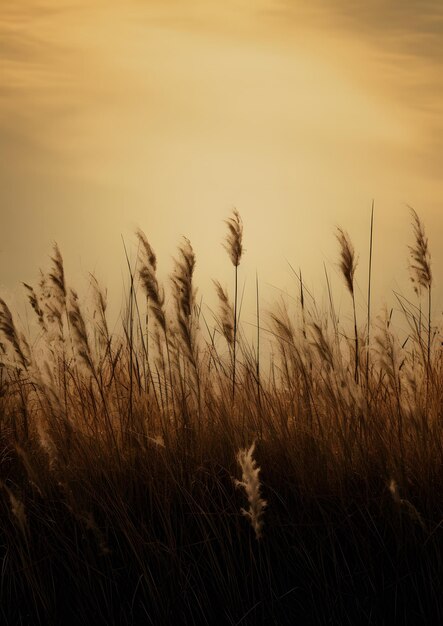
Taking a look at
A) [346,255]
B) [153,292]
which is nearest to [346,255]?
[346,255]

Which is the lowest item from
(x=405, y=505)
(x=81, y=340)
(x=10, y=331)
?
(x=405, y=505)

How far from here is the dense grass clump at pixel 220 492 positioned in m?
3.41

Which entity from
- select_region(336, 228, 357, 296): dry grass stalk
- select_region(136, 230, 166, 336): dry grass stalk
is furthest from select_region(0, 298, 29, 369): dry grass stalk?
select_region(336, 228, 357, 296): dry grass stalk

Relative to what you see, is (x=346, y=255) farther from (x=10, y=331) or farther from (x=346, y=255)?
A: (x=10, y=331)

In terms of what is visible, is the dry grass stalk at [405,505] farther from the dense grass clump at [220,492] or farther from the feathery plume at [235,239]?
the feathery plume at [235,239]

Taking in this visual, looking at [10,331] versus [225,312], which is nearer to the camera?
[10,331]

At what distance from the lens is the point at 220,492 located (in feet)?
12.3

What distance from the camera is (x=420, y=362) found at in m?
4.92

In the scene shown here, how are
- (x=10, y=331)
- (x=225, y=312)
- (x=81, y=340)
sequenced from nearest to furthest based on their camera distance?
1. (x=81, y=340)
2. (x=10, y=331)
3. (x=225, y=312)

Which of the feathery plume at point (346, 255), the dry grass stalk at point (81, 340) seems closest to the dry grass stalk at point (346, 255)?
the feathery plume at point (346, 255)

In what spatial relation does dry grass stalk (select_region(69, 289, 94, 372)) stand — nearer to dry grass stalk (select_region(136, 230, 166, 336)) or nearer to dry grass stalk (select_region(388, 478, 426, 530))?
dry grass stalk (select_region(136, 230, 166, 336))

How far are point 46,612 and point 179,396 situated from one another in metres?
1.29

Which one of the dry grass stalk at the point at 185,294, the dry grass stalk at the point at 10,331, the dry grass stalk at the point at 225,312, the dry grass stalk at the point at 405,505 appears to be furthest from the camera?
the dry grass stalk at the point at 225,312

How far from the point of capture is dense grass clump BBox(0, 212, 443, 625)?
341 centimetres
